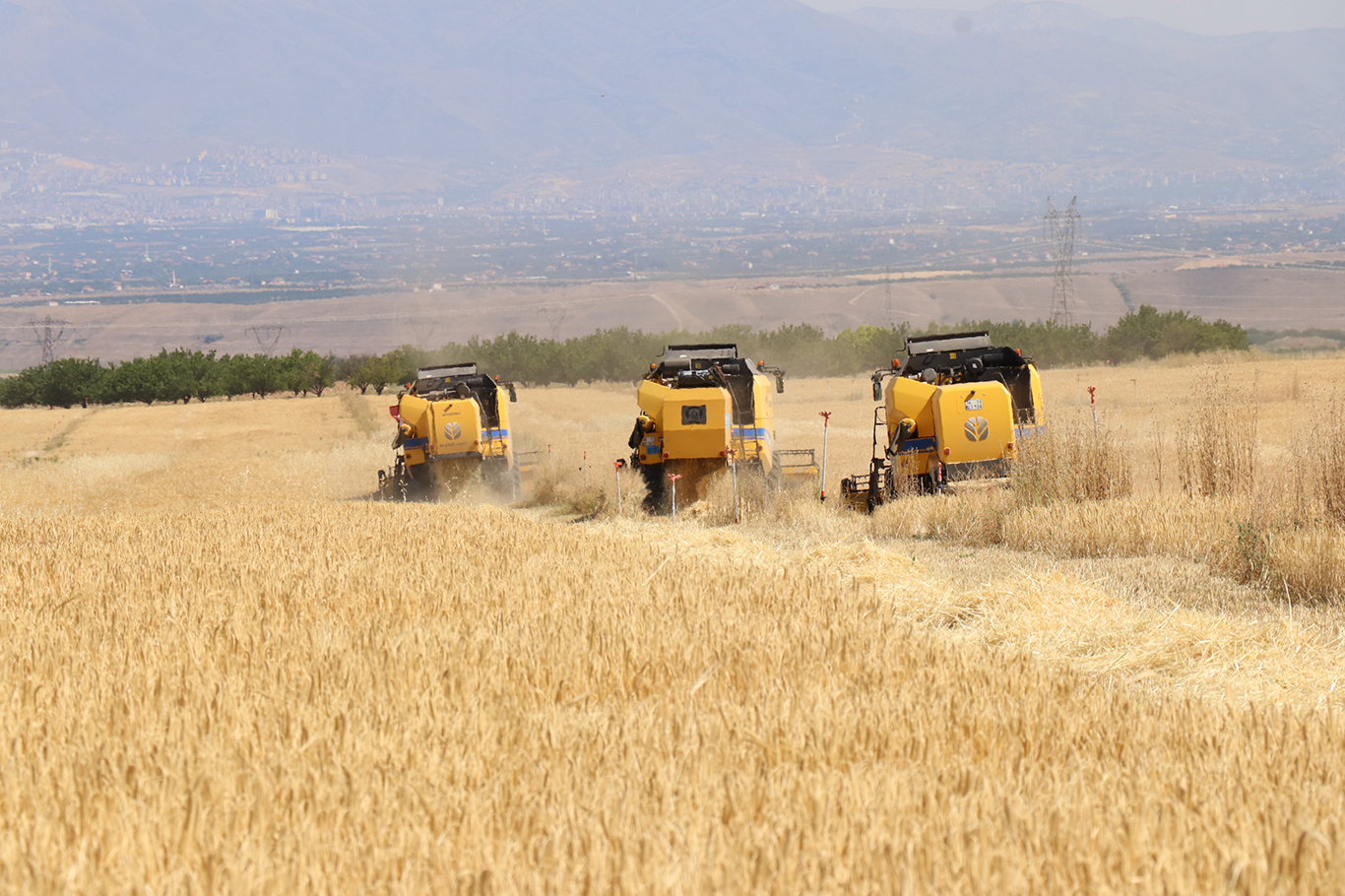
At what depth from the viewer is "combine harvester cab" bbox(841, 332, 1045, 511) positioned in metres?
17.7

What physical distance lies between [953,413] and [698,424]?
4.39 meters

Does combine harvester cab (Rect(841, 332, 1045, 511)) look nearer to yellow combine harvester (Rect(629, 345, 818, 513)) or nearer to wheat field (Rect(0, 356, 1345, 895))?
yellow combine harvester (Rect(629, 345, 818, 513))

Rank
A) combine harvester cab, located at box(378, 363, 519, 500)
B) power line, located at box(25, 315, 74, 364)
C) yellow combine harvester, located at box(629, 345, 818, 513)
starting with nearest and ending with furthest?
yellow combine harvester, located at box(629, 345, 818, 513) → combine harvester cab, located at box(378, 363, 519, 500) → power line, located at box(25, 315, 74, 364)

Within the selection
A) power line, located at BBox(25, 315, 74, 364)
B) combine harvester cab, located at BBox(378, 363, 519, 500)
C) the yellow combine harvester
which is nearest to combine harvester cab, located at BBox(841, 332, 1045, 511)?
the yellow combine harvester

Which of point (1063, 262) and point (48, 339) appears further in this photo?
point (1063, 262)

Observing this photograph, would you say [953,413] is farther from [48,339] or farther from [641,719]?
[48,339]

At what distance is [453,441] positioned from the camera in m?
24.1

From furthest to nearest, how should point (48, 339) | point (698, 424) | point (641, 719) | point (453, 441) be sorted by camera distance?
1. point (48, 339)
2. point (453, 441)
3. point (698, 424)
4. point (641, 719)

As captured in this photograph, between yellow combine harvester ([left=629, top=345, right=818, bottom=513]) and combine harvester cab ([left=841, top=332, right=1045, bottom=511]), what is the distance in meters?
2.10

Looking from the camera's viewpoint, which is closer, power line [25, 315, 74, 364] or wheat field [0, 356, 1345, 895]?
wheat field [0, 356, 1345, 895]

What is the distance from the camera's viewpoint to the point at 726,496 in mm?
19922

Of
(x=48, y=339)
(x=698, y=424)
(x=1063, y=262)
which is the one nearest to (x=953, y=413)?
(x=698, y=424)

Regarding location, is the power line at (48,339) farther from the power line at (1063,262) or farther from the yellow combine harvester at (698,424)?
the power line at (1063,262)

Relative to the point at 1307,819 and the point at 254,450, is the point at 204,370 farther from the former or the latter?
the point at 1307,819
